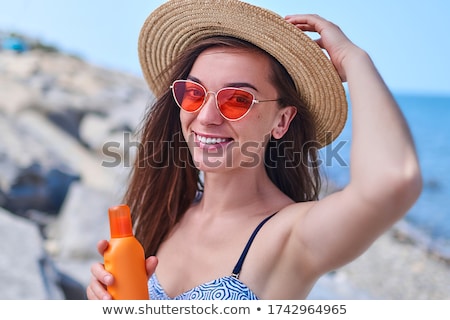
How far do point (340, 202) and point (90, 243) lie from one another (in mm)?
3776

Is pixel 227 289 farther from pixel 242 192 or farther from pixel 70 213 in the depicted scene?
pixel 70 213

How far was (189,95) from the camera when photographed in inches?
80.2

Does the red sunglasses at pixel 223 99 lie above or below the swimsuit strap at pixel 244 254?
above

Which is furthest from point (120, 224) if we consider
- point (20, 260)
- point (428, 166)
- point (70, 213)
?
point (428, 166)

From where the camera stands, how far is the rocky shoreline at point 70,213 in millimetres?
4315

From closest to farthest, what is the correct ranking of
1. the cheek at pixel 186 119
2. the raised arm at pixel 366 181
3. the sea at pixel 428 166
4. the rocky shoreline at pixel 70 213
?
1. the raised arm at pixel 366 181
2. the cheek at pixel 186 119
3. the rocky shoreline at pixel 70 213
4. the sea at pixel 428 166

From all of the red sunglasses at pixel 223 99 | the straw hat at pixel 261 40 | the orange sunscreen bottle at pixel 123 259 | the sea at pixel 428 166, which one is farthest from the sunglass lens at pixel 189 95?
the sea at pixel 428 166

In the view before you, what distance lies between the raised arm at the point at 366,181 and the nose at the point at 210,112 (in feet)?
1.42

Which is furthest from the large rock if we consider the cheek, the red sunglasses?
the red sunglasses

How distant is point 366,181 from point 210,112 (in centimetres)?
64

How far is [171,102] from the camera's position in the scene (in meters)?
2.34

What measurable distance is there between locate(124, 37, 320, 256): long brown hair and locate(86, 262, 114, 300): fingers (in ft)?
2.22

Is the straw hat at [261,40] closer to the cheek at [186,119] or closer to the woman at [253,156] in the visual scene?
the woman at [253,156]

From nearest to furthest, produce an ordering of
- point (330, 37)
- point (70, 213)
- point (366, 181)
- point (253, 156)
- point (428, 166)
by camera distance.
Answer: point (366, 181) → point (330, 37) → point (253, 156) → point (70, 213) → point (428, 166)
